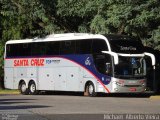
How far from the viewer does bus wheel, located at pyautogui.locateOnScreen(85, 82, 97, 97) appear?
34.1m

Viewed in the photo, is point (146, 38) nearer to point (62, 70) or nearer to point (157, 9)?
point (157, 9)

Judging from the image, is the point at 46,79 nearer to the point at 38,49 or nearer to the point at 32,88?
the point at 32,88

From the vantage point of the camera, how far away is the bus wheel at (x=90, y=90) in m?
34.1

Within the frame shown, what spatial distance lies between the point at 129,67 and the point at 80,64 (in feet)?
10.6

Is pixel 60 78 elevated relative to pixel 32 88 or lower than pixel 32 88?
elevated

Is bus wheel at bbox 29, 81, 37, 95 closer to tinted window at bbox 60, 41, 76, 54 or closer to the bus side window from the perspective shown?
tinted window at bbox 60, 41, 76, 54

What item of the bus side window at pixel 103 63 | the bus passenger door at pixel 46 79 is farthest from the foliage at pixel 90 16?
the bus passenger door at pixel 46 79

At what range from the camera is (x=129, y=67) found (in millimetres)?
33156

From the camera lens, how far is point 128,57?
1302 inches

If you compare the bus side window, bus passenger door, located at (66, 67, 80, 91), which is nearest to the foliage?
the bus side window

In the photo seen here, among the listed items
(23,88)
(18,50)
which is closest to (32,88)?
(23,88)

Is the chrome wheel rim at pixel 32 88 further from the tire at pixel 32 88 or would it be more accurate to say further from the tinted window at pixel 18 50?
the tinted window at pixel 18 50

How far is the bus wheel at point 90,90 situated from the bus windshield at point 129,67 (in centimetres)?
200

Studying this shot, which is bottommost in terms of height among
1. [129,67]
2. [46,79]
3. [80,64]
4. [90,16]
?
[46,79]
